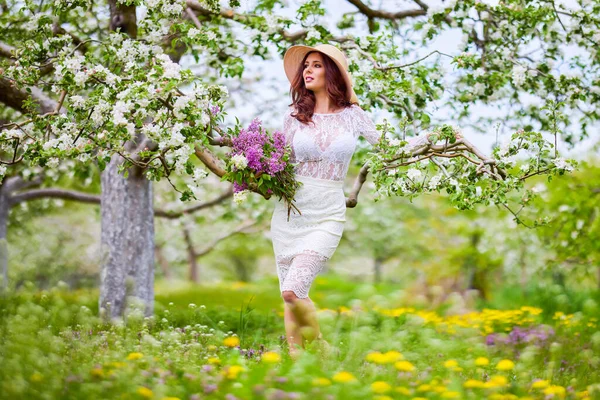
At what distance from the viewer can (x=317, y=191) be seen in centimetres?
544

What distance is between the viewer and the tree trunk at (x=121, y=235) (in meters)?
7.61

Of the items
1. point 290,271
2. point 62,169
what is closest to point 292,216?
point 290,271

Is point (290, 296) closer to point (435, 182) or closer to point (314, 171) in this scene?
point (314, 171)

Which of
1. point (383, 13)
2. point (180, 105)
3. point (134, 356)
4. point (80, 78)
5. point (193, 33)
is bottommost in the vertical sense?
point (134, 356)

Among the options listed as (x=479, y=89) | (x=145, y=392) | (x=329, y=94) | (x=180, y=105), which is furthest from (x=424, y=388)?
(x=479, y=89)

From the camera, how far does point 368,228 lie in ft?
90.0

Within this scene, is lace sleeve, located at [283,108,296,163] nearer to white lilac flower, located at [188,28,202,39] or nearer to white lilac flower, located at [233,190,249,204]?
white lilac flower, located at [233,190,249,204]

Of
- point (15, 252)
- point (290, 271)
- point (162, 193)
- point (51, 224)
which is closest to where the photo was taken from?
point (290, 271)

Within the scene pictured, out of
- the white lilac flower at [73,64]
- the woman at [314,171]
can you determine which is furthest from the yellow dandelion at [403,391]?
the white lilac flower at [73,64]

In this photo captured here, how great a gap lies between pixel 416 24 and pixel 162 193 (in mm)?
11360

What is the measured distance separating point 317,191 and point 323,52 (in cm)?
119

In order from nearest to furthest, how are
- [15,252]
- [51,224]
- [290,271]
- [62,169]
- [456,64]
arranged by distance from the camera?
[290,271] → [456,64] → [62,169] → [15,252] → [51,224]

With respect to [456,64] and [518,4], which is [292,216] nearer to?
[456,64]

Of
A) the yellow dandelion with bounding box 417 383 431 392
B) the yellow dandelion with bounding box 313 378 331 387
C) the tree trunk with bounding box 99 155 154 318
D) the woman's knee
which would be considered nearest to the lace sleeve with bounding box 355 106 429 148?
the woman's knee
